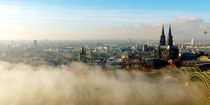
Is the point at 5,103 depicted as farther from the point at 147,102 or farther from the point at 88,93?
the point at 147,102

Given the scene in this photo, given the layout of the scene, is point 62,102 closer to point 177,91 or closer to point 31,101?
point 31,101

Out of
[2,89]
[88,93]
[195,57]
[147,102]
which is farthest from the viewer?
[195,57]

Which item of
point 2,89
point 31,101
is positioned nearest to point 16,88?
point 2,89

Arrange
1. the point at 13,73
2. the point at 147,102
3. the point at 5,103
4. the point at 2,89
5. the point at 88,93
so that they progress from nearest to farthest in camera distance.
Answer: the point at 5,103 → the point at 147,102 → the point at 2,89 → the point at 88,93 → the point at 13,73

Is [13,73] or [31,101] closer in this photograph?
[31,101]

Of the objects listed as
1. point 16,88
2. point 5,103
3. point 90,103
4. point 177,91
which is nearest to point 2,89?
point 16,88

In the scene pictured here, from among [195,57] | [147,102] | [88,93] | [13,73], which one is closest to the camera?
[147,102]
